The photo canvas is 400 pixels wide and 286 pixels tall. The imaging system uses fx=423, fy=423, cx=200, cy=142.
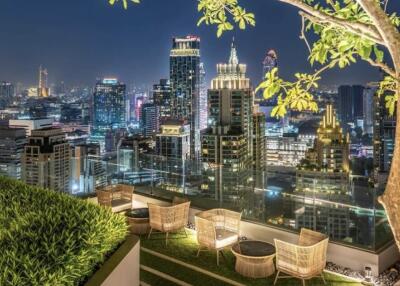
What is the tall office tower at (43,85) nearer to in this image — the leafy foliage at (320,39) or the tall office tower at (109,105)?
the tall office tower at (109,105)

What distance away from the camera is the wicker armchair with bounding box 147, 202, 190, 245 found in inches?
254

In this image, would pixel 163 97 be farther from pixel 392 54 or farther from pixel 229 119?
pixel 392 54

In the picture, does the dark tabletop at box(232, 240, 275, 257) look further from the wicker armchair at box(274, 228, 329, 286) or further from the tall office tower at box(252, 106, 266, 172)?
the tall office tower at box(252, 106, 266, 172)

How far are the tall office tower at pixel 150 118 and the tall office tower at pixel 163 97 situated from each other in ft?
3.47

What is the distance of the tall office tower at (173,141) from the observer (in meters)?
47.3

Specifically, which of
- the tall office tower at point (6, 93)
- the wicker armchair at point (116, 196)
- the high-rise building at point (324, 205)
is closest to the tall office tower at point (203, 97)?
the tall office tower at point (6, 93)

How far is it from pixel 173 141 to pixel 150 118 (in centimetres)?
3357

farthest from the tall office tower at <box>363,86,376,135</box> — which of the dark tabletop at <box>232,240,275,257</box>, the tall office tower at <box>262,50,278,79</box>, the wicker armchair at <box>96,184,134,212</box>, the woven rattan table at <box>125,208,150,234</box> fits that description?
the dark tabletop at <box>232,240,275,257</box>

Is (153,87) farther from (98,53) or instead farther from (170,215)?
(170,215)

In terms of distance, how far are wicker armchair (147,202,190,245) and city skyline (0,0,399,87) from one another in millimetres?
54560

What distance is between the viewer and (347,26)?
2389mm

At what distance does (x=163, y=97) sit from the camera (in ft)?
279

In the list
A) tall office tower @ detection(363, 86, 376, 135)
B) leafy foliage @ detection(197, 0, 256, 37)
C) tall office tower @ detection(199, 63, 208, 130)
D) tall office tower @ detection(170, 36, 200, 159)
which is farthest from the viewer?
tall office tower @ detection(170, 36, 200, 159)

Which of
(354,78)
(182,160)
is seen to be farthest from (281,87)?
(354,78)
